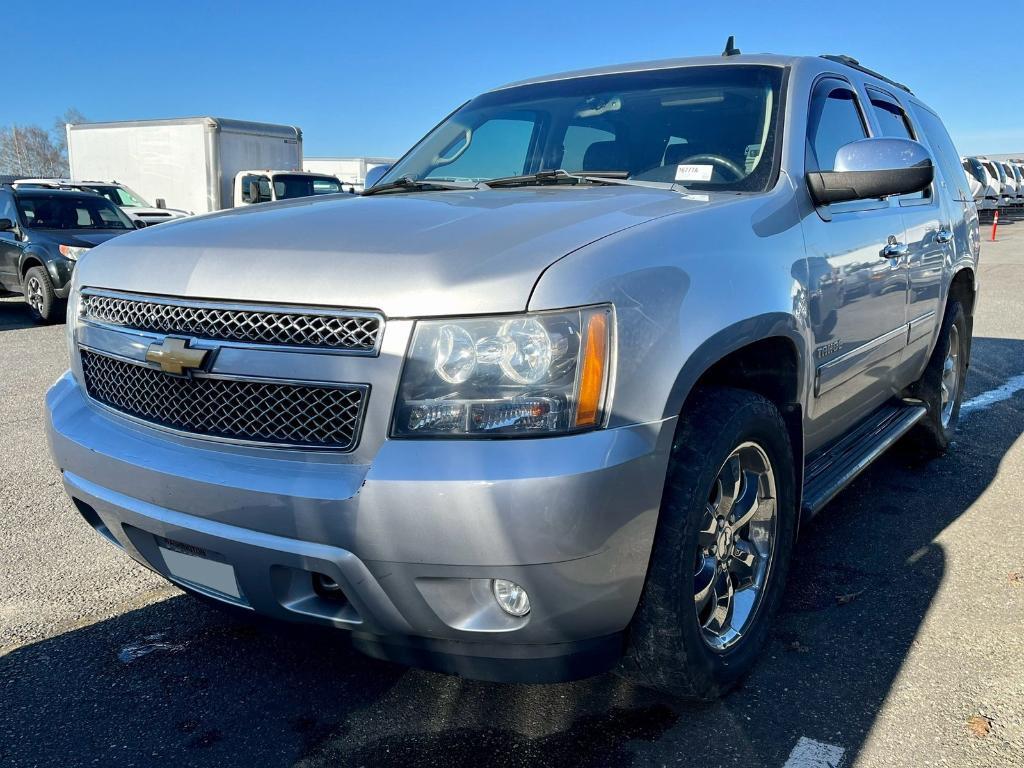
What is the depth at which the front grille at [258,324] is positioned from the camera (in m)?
1.98

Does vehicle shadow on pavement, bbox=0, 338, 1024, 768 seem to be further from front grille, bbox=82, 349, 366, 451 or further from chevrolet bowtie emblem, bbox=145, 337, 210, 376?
chevrolet bowtie emblem, bbox=145, 337, 210, 376

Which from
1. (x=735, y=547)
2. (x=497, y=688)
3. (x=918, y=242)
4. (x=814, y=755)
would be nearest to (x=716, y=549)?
(x=735, y=547)

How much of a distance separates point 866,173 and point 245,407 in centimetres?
210

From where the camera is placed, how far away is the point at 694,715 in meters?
2.46

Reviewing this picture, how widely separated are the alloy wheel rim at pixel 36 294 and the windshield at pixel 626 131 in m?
8.14

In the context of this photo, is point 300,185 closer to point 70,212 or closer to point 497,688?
point 70,212

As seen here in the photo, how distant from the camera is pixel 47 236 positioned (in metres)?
10.6

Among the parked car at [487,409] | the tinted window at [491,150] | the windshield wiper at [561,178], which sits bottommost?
the parked car at [487,409]

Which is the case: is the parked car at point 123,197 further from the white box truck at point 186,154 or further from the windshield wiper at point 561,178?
the windshield wiper at point 561,178

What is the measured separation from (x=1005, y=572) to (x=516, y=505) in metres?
2.53

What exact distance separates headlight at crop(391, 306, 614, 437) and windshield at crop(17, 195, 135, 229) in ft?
35.1

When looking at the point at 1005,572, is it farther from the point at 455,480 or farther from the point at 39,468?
the point at 39,468

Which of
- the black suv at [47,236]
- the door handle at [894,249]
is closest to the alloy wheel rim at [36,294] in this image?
the black suv at [47,236]

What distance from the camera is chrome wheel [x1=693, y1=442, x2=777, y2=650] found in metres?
2.45
